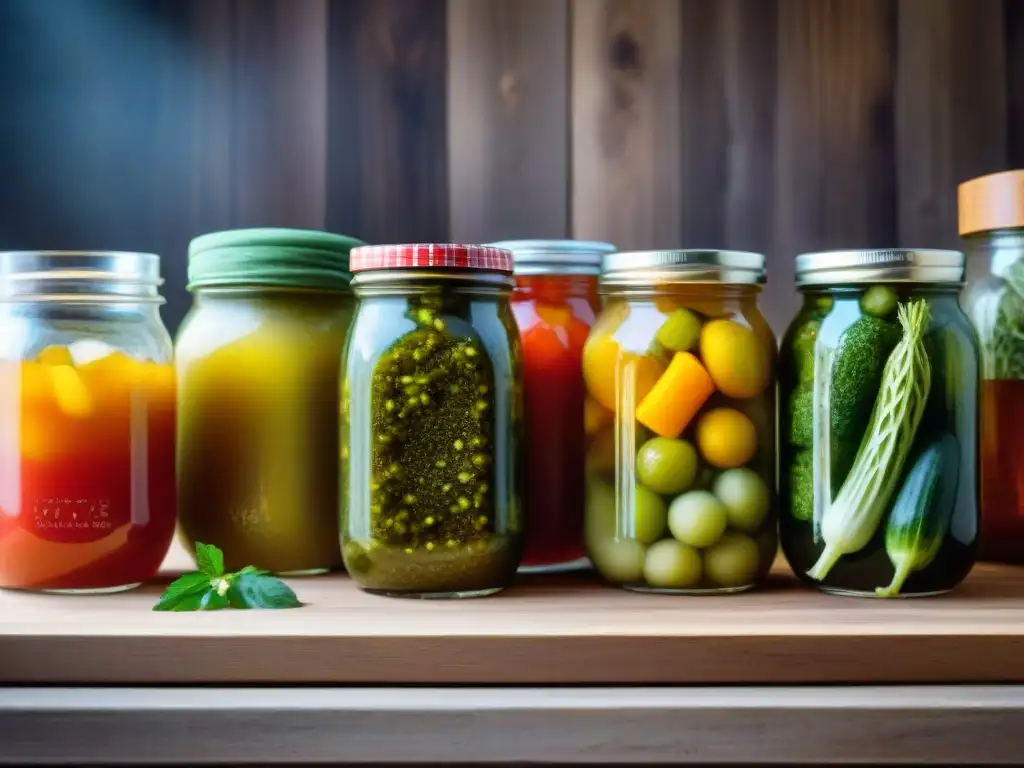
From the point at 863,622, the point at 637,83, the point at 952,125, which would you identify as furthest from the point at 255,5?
the point at 863,622

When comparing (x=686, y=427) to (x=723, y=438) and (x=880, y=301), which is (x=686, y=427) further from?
(x=880, y=301)

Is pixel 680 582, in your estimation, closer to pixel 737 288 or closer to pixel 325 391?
pixel 737 288

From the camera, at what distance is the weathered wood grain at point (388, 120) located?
128cm

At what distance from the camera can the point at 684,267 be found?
0.90 metres

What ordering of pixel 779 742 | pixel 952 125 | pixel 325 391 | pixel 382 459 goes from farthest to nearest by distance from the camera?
pixel 952 125
pixel 325 391
pixel 382 459
pixel 779 742

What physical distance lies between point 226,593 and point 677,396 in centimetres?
39

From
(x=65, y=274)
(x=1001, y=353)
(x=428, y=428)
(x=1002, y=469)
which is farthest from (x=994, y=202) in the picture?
(x=65, y=274)

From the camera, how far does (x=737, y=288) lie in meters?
0.93

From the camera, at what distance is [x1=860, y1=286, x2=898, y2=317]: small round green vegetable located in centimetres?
88

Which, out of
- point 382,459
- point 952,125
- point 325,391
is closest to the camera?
point 382,459

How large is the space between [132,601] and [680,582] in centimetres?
44

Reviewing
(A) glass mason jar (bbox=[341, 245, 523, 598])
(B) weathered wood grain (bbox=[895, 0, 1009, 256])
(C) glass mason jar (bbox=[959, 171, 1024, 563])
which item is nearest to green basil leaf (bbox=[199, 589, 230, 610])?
(A) glass mason jar (bbox=[341, 245, 523, 598])

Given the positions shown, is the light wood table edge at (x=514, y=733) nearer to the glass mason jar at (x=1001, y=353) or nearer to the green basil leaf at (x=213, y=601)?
the green basil leaf at (x=213, y=601)

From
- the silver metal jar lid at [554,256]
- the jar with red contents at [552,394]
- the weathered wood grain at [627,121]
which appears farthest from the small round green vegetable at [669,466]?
the weathered wood grain at [627,121]
